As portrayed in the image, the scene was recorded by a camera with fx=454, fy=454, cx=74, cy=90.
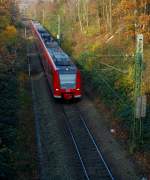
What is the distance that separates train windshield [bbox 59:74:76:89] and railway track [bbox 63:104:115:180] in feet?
5.63

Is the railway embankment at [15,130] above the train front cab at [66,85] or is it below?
below

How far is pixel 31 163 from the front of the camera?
2056 centimetres

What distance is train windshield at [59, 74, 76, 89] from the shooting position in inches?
1181

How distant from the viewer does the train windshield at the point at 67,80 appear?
1181 inches

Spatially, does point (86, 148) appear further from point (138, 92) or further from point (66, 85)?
point (66, 85)

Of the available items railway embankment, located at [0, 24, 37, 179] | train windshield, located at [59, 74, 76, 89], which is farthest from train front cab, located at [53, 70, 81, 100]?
railway embankment, located at [0, 24, 37, 179]

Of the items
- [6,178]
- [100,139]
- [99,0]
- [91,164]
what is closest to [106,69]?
[100,139]

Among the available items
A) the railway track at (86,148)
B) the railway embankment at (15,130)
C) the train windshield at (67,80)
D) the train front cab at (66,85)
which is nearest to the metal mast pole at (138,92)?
the railway track at (86,148)

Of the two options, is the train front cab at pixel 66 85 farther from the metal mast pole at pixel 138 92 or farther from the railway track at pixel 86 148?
the metal mast pole at pixel 138 92

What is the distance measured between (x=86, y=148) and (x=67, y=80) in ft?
27.3

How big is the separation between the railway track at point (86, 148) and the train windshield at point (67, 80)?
5.63ft

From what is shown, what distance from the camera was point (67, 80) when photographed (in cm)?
3008

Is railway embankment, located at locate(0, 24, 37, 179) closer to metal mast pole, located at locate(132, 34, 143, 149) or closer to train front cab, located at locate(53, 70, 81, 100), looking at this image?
train front cab, located at locate(53, 70, 81, 100)

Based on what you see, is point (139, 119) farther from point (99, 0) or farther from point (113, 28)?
point (99, 0)
